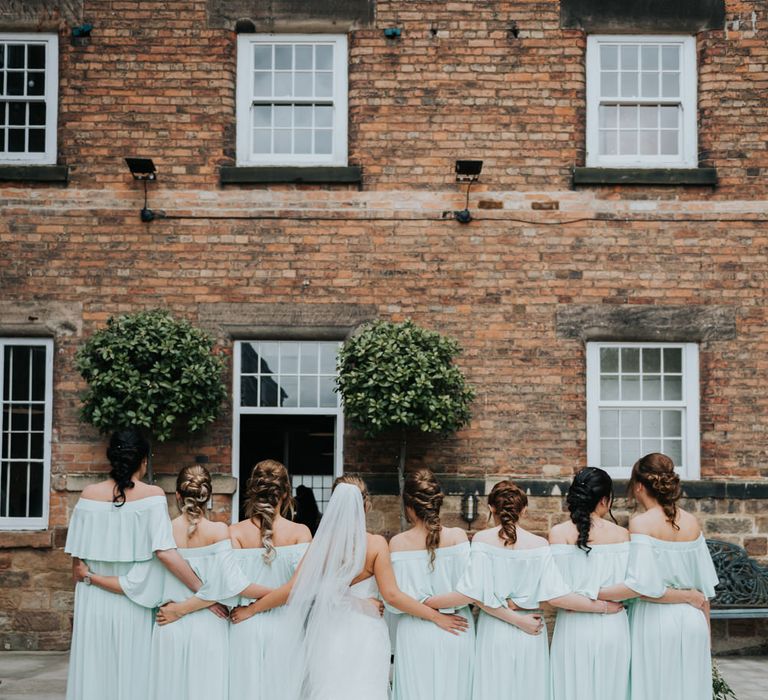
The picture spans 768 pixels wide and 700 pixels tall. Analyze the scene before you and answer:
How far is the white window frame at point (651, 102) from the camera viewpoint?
11.4 m

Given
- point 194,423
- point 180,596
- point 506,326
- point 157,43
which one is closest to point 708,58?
point 506,326

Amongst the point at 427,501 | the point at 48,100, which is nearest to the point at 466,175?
the point at 48,100

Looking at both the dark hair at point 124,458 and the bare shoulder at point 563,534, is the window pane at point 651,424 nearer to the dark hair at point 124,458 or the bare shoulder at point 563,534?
the bare shoulder at point 563,534

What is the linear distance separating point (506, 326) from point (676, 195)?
223cm

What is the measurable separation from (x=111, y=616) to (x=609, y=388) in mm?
6345

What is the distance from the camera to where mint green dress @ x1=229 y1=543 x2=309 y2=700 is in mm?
6234

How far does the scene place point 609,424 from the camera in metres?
11.3

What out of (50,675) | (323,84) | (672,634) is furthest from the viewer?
(323,84)

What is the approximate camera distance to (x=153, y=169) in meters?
11.1

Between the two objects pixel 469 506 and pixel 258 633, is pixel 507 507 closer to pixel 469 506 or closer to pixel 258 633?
pixel 258 633

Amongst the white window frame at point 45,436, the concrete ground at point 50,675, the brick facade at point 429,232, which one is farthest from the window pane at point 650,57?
the white window frame at point 45,436

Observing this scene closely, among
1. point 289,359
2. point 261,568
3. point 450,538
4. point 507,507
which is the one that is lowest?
point 261,568

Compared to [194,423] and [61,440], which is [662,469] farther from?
[61,440]

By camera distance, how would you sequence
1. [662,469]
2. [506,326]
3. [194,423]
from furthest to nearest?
1. [506,326]
2. [194,423]
3. [662,469]
